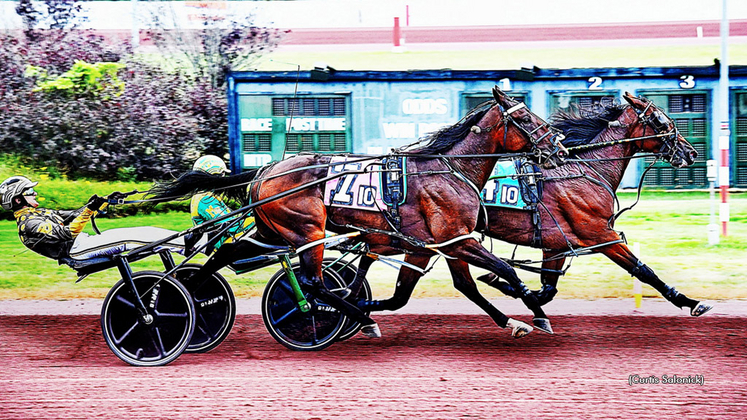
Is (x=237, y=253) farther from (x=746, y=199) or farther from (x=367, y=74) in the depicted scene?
(x=746, y=199)

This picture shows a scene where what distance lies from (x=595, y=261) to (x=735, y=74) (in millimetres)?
3236

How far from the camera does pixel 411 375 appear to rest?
18.4 feet

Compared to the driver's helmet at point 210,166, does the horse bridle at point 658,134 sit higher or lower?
higher

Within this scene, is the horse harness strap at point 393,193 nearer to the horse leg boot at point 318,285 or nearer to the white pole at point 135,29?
the horse leg boot at point 318,285

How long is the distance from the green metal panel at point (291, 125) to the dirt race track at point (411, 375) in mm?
4037

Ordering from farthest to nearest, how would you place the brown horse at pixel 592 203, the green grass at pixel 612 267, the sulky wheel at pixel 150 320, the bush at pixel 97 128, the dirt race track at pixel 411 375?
the bush at pixel 97 128 → the green grass at pixel 612 267 → the brown horse at pixel 592 203 → the sulky wheel at pixel 150 320 → the dirt race track at pixel 411 375

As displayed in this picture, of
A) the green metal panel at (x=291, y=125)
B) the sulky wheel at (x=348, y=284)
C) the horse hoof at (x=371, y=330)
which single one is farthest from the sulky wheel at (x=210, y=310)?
the green metal panel at (x=291, y=125)

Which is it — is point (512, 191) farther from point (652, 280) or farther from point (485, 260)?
point (652, 280)

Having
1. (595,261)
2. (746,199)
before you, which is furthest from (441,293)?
(746,199)

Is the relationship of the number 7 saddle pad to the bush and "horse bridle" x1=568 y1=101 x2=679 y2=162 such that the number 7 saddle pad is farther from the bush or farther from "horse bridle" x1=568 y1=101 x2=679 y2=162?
the bush

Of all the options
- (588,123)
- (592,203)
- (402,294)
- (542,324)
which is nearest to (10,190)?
(402,294)

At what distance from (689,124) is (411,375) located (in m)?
7.00

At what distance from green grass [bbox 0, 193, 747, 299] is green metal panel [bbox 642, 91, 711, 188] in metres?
0.25

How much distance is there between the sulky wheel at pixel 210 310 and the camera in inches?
249
